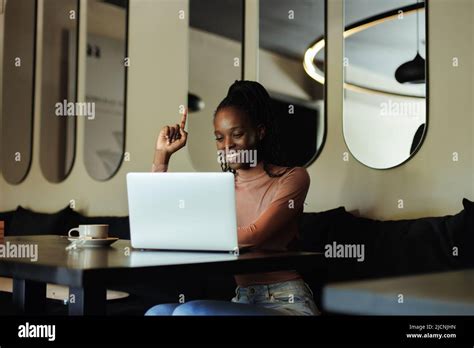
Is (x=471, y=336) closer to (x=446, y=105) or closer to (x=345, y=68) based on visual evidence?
(x=446, y=105)

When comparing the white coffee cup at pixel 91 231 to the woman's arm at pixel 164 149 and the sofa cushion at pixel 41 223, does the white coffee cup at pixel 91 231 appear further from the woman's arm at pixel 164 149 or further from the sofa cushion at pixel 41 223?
A: the sofa cushion at pixel 41 223

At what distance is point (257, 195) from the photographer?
6.43ft

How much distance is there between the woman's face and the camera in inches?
81.5

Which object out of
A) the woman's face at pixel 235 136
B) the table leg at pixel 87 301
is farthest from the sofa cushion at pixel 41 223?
the table leg at pixel 87 301

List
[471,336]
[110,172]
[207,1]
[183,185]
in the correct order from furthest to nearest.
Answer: [110,172], [207,1], [471,336], [183,185]

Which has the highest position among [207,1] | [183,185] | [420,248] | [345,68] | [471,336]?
[207,1]

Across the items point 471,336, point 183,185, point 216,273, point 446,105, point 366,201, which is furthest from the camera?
point 366,201

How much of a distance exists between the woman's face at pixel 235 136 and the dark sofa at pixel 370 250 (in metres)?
0.49

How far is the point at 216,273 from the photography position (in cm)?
142

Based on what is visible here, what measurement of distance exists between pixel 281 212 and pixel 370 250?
80 cm

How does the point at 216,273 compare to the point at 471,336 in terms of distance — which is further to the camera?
the point at 471,336

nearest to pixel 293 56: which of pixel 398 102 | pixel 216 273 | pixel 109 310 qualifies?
pixel 398 102

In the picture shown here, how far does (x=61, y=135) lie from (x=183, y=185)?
106 inches

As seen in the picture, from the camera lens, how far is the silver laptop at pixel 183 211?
160cm
